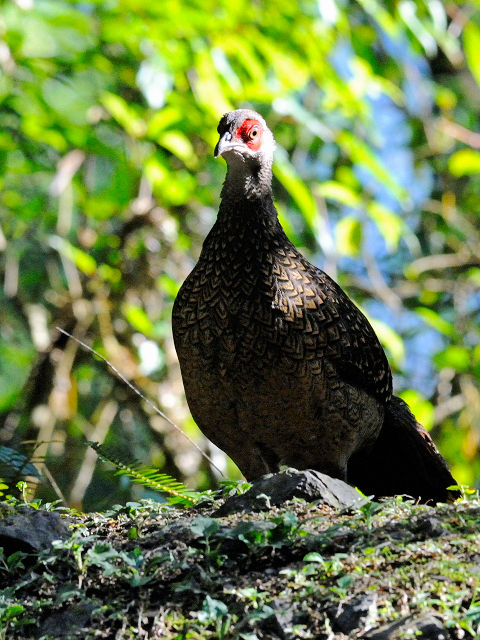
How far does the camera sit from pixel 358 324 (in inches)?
204

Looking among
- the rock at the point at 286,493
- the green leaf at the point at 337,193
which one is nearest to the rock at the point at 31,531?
the rock at the point at 286,493

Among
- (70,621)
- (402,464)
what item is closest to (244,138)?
(402,464)

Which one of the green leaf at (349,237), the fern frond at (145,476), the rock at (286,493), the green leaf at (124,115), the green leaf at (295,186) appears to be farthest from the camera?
the green leaf at (349,237)

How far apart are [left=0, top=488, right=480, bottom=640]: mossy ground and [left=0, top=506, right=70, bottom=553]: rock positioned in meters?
0.04

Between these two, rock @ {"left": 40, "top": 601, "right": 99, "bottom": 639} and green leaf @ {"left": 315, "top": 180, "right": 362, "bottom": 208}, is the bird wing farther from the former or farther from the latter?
green leaf @ {"left": 315, "top": 180, "right": 362, "bottom": 208}

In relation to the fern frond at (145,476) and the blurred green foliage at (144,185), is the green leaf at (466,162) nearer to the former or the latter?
the blurred green foliage at (144,185)

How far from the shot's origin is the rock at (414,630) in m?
2.67

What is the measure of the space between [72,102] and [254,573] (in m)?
6.28

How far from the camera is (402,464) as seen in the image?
551 centimetres

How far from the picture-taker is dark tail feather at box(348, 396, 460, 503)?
5.37 m

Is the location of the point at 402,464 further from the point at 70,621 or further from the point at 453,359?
the point at 453,359

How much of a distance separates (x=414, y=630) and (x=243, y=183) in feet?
9.77

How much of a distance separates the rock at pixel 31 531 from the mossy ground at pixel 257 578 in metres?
0.04

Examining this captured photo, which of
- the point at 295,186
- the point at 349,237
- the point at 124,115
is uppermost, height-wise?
the point at 124,115
